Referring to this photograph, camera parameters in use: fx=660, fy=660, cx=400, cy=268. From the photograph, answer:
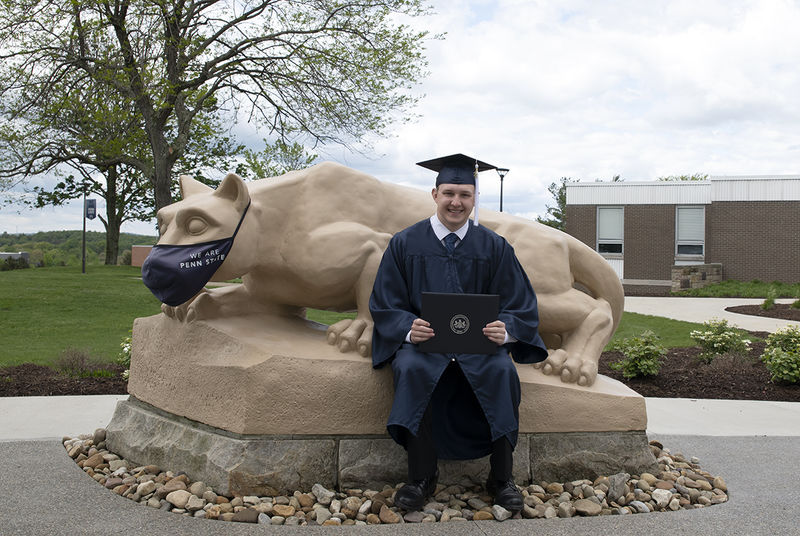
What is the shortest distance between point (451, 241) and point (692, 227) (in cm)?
2439

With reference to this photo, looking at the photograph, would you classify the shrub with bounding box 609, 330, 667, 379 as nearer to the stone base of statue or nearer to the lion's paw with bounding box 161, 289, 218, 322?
the stone base of statue

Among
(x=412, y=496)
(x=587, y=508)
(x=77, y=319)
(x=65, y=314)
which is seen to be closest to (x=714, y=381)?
(x=587, y=508)

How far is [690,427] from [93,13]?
1175 cm

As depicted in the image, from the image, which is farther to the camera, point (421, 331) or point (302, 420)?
point (302, 420)

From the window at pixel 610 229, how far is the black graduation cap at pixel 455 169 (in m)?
24.0

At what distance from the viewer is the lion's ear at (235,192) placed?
3.78 meters

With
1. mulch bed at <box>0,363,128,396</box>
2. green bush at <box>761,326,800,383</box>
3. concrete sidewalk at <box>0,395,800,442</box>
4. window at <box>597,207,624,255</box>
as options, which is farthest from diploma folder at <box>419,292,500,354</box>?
window at <box>597,207,624,255</box>

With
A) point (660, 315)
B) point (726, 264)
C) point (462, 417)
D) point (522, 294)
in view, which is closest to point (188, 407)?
point (462, 417)

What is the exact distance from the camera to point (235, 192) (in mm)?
3832

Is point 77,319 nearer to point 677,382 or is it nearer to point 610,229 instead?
point 677,382

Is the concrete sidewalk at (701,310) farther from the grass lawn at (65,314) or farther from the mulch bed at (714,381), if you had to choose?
the grass lawn at (65,314)

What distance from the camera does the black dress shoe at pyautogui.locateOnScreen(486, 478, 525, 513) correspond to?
3324 mm

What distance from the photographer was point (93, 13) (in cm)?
1186

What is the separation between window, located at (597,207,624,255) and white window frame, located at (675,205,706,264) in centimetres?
206
